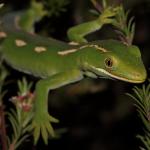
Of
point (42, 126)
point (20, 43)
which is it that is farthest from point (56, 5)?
point (42, 126)

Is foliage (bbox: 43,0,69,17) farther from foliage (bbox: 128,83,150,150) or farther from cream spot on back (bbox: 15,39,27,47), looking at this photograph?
foliage (bbox: 128,83,150,150)

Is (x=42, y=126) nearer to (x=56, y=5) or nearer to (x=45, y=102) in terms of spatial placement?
(x=45, y=102)

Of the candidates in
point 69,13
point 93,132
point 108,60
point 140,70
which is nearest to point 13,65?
point 69,13

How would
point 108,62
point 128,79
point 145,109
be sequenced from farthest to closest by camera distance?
point 108,62 → point 128,79 → point 145,109

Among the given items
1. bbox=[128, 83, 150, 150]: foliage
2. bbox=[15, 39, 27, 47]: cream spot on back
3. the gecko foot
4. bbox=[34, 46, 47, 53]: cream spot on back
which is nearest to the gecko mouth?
bbox=[128, 83, 150, 150]: foliage

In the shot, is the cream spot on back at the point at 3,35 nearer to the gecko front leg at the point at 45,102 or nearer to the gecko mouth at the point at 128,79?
the gecko front leg at the point at 45,102

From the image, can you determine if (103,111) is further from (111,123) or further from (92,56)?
(92,56)

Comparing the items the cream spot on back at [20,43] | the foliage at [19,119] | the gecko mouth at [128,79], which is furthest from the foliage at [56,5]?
the foliage at [19,119]

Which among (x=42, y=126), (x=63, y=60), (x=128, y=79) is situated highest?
(x=128, y=79)
